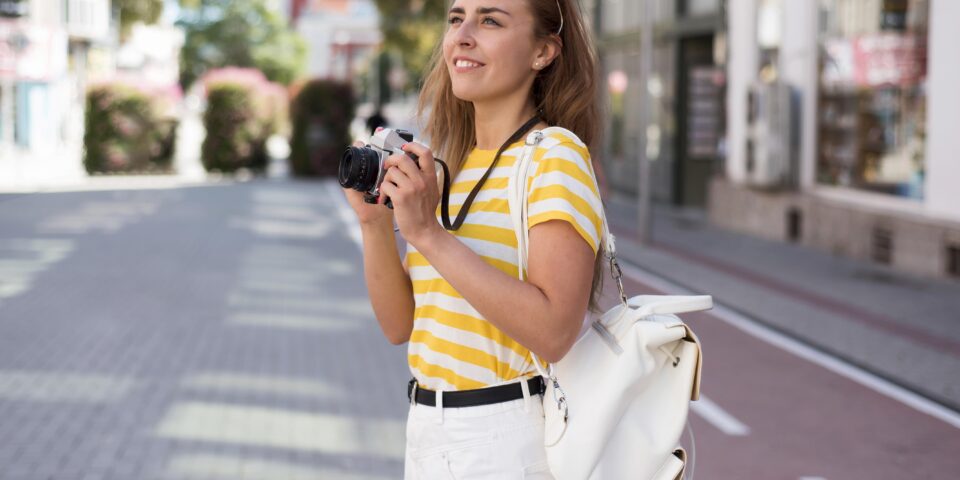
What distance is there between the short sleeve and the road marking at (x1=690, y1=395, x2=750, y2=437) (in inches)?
175

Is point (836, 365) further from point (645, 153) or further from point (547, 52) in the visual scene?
point (645, 153)

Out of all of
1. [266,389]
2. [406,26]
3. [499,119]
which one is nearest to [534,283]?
[499,119]

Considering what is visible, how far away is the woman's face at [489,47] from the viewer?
2318 millimetres

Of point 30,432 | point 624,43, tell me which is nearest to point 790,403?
point 30,432

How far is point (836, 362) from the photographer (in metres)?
8.39

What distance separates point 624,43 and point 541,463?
24156mm

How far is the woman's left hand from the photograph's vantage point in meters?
2.12

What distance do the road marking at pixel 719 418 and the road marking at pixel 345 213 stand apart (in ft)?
20.0

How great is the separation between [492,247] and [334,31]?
114 meters

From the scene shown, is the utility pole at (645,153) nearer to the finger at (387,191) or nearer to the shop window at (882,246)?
the shop window at (882,246)

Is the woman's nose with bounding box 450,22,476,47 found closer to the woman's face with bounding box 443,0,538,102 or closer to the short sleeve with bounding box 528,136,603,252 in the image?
the woman's face with bounding box 443,0,538,102


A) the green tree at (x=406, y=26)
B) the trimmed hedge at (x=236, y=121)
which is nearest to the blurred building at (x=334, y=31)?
the green tree at (x=406, y=26)

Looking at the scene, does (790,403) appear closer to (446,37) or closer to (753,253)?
(446,37)

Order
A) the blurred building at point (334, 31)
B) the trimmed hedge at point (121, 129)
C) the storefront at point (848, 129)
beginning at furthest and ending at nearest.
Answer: the blurred building at point (334, 31) → the trimmed hedge at point (121, 129) → the storefront at point (848, 129)
